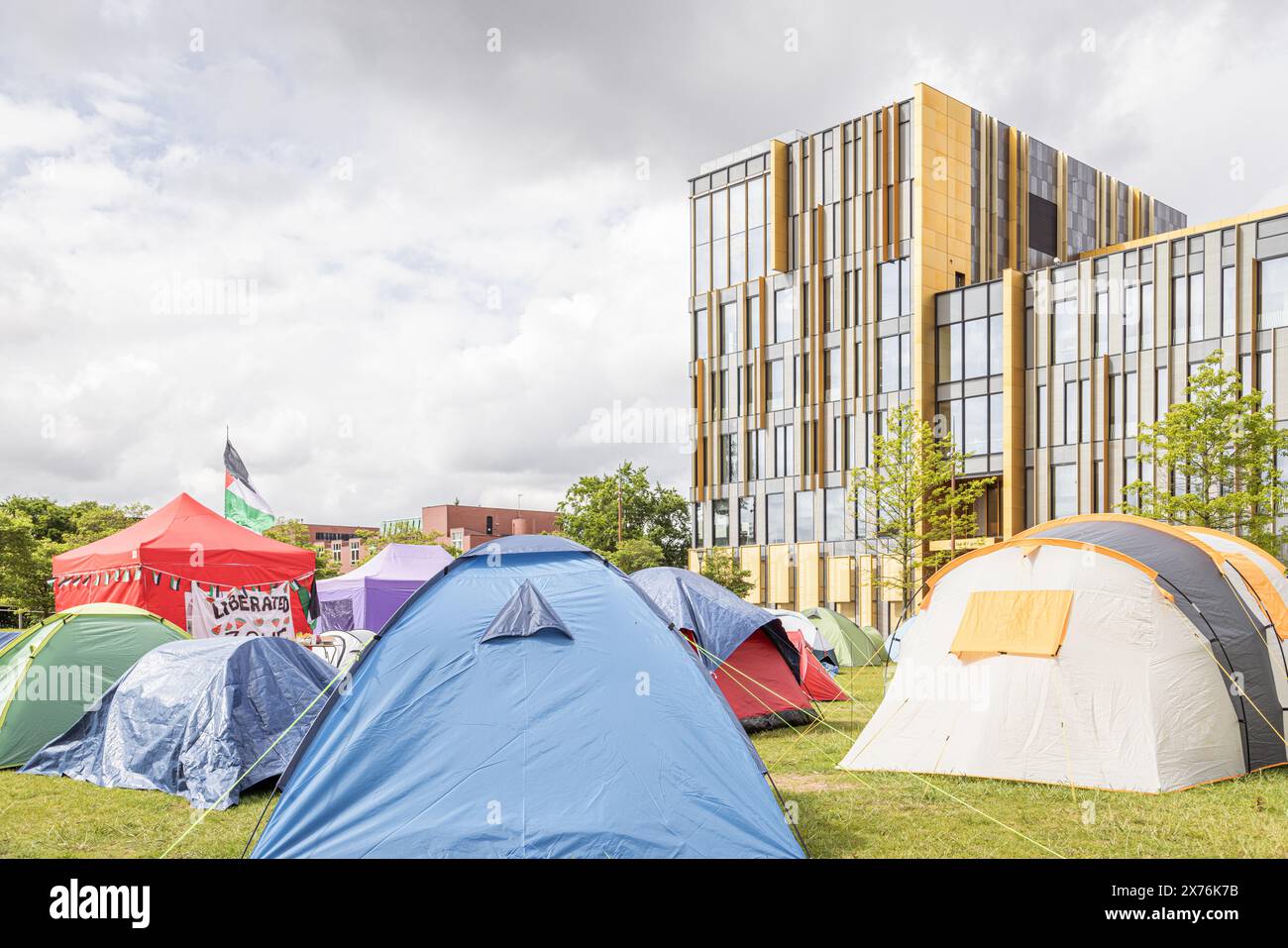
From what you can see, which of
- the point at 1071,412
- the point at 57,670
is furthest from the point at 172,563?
the point at 1071,412

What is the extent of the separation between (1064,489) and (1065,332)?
6.22 metres

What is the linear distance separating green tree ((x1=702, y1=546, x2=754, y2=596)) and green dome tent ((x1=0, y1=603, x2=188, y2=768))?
1367 inches

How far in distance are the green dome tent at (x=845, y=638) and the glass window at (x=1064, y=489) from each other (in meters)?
14.8

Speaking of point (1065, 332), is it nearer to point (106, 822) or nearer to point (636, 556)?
point (636, 556)

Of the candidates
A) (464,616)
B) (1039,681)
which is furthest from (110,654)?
(1039,681)

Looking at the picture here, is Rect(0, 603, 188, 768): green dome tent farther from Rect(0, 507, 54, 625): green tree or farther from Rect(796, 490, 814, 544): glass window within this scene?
Rect(796, 490, 814, 544): glass window

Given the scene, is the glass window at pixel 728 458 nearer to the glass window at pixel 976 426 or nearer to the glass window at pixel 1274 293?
the glass window at pixel 976 426

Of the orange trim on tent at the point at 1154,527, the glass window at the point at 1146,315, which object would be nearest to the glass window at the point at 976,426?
the glass window at the point at 1146,315

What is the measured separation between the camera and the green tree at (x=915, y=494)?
1519 inches

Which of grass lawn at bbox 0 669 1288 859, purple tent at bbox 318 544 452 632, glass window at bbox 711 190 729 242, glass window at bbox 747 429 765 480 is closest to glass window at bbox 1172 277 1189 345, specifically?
glass window at bbox 747 429 765 480

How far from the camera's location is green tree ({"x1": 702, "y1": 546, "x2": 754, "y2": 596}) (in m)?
46.8

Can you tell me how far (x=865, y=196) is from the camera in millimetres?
46562
